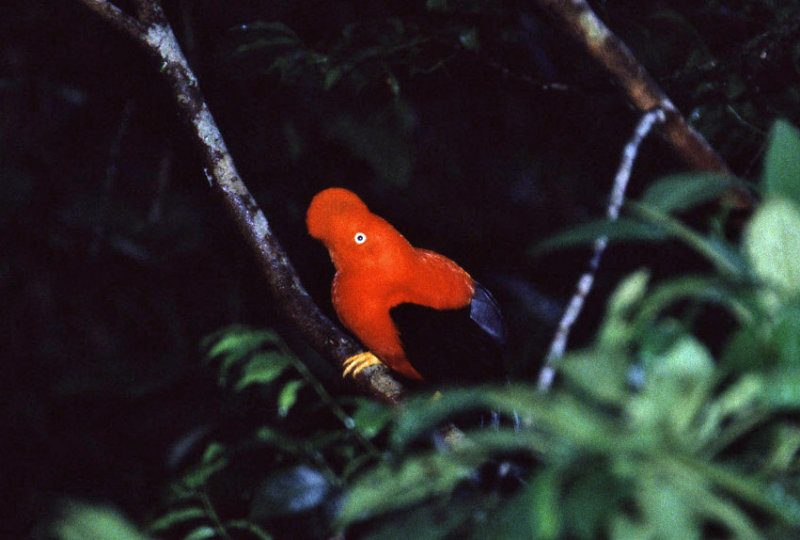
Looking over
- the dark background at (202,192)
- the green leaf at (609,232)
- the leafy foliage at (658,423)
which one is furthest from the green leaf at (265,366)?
the dark background at (202,192)

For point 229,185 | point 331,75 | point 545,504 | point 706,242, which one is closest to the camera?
point 545,504

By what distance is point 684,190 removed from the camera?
0.61 metres

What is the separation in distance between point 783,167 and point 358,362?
1421 millimetres

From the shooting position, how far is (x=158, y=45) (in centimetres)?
183

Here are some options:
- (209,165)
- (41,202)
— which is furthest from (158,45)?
(41,202)

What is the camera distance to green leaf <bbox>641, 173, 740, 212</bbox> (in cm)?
60

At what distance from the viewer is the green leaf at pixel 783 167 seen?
660 millimetres

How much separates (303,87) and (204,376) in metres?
0.95

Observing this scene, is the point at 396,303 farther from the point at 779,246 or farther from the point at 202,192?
the point at 779,246

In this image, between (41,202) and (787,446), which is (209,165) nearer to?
(41,202)

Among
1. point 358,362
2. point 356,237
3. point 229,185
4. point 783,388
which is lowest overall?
point 358,362

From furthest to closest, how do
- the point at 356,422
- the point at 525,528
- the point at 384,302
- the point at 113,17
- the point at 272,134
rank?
the point at 272,134
the point at 384,302
the point at 113,17
the point at 356,422
the point at 525,528

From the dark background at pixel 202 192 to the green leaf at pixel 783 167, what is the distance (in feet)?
5.39

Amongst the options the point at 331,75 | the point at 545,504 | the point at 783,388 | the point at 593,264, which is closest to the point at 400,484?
the point at 545,504
